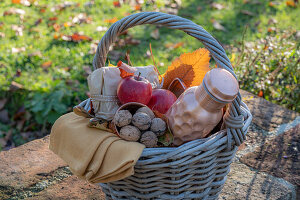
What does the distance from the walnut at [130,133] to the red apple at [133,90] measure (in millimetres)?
154

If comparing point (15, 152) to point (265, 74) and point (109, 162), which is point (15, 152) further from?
point (265, 74)

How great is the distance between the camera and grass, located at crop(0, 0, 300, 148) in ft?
8.14

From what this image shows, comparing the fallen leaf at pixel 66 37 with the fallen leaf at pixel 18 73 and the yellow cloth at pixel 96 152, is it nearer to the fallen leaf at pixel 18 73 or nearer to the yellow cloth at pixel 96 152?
the fallen leaf at pixel 18 73

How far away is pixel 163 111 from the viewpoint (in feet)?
4.67

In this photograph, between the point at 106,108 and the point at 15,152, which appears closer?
the point at 106,108

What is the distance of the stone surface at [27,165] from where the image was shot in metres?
1.65

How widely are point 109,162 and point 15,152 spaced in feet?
2.88

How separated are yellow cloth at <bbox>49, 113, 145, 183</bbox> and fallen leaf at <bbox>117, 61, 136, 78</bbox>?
0.25 m

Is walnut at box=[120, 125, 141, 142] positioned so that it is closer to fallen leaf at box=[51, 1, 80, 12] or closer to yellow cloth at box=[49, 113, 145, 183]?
yellow cloth at box=[49, 113, 145, 183]

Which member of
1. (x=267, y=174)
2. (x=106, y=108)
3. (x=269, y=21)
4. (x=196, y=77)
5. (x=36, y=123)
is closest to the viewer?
(x=106, y=108)

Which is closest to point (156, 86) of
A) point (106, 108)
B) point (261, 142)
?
point (106, 108)

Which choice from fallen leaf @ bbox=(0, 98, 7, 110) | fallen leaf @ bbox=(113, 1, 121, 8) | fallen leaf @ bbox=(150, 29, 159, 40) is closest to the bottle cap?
fallen leaf @ bbox=(0, 98, 7, 110)

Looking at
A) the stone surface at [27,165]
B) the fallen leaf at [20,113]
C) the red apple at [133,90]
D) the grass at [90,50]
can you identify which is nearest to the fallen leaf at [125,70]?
the red apple at [133,90]

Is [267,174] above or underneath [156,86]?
underneath
